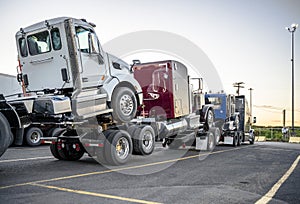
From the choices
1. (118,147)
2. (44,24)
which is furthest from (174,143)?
(44,24)

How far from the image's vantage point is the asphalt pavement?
5293 mm

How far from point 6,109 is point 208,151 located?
959 cm

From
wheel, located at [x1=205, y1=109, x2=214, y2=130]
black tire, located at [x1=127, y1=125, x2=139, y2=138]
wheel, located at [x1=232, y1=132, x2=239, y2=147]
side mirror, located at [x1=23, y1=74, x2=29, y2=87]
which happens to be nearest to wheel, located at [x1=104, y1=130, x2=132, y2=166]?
black tire, located at [x1=127, y1=125, x2=139, y2=138]

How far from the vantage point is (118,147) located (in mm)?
9180

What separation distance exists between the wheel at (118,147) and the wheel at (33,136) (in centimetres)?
856

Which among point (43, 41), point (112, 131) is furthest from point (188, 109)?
point (43, 41)

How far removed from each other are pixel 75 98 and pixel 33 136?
981 centimetres

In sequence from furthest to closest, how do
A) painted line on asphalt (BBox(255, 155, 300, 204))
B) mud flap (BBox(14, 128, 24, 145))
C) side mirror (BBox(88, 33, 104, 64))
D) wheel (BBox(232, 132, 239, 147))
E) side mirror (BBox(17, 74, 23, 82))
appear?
wheel (BBox(232, 132, 239, 147))
side mirror (BBox(17, 74, 23, 82))
side mirror (BBox(88, 33, 104, 64))
mud flap (BBox(14, 128, 24, 145))
painted line on asphalt (BBox(255, 155, 300, 204))

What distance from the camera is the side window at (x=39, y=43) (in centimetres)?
824

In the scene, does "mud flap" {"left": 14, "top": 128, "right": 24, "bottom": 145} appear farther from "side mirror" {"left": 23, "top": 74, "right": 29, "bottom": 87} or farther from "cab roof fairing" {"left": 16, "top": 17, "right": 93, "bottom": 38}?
"cab roof fairing" {"left": 16, "top": 17, "right": 93, "bottom": 38}

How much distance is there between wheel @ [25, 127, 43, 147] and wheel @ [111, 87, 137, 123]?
8.58 m

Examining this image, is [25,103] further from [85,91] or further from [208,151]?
[208,151]

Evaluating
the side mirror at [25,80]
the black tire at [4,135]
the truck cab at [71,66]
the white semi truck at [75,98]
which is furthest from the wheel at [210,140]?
the black tire at [4,135]

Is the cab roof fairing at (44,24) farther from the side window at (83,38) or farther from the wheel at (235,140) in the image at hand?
the wheel at (235,140)
